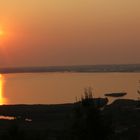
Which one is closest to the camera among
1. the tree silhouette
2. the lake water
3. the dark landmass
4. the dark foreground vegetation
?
the tree silhouette

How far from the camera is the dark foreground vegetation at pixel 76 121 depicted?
46.1 feet

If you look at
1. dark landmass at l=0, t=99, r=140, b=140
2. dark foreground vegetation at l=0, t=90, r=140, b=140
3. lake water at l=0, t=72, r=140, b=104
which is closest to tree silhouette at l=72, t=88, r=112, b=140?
dark foreground vegetation at l=0, t=90, r=140, b=140

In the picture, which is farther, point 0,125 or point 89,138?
point 0,125

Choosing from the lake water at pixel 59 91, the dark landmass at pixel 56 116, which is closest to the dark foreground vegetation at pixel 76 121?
the dark landmass at pixel 56 116

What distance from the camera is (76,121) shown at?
15141 millimetres

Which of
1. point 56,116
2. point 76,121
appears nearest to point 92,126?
point 76,121

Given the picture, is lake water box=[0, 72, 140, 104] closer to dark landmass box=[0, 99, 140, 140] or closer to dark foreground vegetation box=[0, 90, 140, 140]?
dark landmass box=[0, 99, 140, 140]

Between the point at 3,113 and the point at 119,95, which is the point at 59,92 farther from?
the point at 3,113

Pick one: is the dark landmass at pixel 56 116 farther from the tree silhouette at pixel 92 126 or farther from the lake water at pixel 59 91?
the tree silhouette at pixel 92 126

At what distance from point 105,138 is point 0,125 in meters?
26.4

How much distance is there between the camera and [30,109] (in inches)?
2120

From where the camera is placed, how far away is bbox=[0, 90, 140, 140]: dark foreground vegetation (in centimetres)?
1406

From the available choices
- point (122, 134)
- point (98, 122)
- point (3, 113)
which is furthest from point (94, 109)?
point (3, 113)

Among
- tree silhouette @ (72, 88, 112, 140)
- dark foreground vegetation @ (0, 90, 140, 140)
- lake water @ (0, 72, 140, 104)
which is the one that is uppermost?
lake water @ (0, 72, 140, 104)
